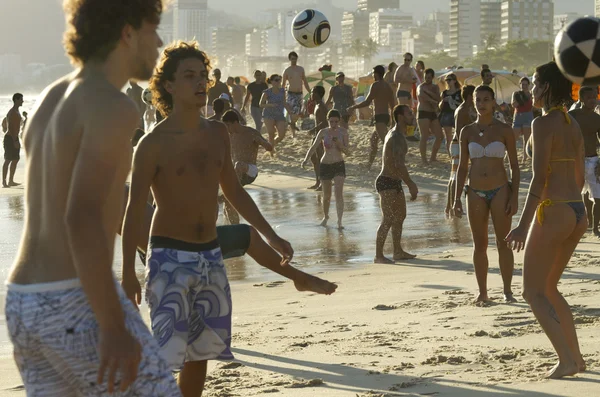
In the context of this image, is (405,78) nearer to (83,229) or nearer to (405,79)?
(405,79)

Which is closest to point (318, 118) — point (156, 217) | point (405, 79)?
point (405, 79)

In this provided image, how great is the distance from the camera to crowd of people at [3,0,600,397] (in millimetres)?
2662

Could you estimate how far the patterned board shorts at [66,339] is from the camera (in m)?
2.71

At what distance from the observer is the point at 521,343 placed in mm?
6340

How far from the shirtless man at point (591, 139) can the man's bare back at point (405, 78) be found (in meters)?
10.3

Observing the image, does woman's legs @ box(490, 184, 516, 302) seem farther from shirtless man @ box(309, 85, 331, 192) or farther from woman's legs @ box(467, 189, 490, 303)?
shirtless man @ box(309, 85, 331, 192)

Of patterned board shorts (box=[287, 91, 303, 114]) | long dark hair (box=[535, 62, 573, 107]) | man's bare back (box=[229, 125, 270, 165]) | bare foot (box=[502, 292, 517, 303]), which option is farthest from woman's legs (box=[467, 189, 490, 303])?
patterned board shorts (box=[287, 91, 303, 114])

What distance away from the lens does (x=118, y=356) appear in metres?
2.63

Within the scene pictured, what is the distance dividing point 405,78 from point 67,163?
19752 millimetres

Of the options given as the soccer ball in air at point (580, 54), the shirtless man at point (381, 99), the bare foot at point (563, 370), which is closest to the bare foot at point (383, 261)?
the bare foot at point (563, 370)

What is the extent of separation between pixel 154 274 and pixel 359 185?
15.2 m

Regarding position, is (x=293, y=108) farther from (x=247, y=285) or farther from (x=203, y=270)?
(x=203, y=270)

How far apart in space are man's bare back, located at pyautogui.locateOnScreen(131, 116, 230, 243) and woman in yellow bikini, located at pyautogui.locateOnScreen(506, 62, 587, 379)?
1.71 metres

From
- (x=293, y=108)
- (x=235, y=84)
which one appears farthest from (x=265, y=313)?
(x=235, y=84)
